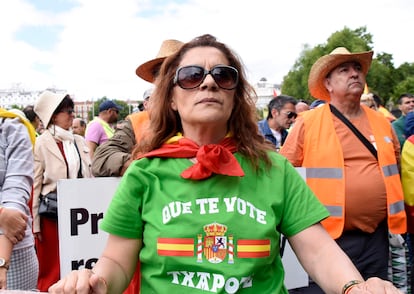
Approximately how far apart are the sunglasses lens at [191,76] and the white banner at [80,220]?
137cm

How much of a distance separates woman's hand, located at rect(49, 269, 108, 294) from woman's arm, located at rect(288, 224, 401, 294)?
76 cm

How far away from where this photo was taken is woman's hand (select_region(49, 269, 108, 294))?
5.03 ft

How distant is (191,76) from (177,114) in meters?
0.29

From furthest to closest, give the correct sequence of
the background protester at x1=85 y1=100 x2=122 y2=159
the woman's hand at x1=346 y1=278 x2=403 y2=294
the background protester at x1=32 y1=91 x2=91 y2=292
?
1. the background protester at x1=85 y1=100 x2=122 y2=159
2. the background protester at x1=32 y1=91 x2=91 y2=292
3. the woman's hand at x1=346 y1=278 x2=403 y2=294

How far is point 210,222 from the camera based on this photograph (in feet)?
5.99

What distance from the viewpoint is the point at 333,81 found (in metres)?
4.12

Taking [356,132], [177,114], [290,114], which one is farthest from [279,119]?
[177,114]

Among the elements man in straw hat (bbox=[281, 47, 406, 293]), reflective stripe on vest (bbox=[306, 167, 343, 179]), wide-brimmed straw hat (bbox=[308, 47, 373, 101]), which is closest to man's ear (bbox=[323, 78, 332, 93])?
wide-brimmed straw hat (bbox=[308, 47, 373, 101])

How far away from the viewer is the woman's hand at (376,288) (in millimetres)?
1487

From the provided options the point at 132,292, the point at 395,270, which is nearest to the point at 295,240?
the point at 132,292

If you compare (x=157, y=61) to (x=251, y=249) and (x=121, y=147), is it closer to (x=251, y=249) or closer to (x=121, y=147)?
(x=121, y=147)

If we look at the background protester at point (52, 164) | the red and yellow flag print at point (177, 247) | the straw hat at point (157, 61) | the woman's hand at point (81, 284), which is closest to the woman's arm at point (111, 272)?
the woman's hand at point (81, 284)

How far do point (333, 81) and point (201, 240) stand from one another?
2.69 m

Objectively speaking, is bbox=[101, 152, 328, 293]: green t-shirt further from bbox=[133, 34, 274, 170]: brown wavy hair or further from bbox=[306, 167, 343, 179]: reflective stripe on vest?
bbox=[306, 167, 343, 179]: reflective stripe on vest
